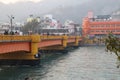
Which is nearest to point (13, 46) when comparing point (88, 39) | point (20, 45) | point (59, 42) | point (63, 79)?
point (20, 45)

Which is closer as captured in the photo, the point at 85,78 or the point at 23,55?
the point at 85,78

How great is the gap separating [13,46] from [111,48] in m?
35.4

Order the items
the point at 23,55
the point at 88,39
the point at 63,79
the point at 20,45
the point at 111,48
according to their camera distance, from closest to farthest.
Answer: the point at 111,48
the point at 63,79
the point at 20,45
the point at 23,55
the point at 88,39

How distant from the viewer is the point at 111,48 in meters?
17.5

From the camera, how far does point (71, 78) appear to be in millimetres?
46625

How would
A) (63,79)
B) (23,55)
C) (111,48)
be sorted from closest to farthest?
(111,48), (63,79), (23,55)

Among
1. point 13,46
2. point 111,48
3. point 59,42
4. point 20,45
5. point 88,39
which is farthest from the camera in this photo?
point 88,39

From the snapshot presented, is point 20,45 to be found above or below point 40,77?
above

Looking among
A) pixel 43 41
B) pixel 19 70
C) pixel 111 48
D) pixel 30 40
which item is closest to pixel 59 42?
pixel 43 41

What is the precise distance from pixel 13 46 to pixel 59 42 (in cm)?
5202

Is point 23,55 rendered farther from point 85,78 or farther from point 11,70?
point 85,78

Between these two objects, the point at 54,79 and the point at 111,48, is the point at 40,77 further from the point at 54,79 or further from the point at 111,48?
the point at 111,48

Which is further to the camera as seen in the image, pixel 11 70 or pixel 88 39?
pixel 88 39

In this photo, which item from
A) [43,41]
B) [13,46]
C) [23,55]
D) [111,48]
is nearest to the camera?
[111,48]
